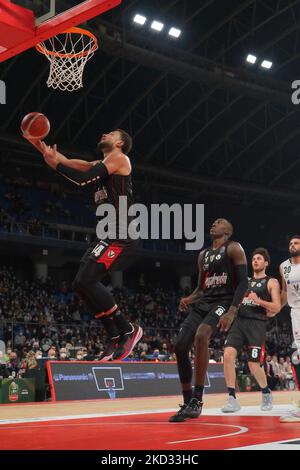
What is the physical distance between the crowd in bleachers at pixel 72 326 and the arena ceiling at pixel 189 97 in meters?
6.69

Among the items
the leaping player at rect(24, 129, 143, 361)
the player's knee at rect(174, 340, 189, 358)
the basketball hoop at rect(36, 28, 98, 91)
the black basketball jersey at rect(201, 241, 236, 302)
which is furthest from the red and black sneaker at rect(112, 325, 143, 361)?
the basketball hoop at rect(36, 28, 98, 91)

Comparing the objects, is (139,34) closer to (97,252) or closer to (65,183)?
(65,183)

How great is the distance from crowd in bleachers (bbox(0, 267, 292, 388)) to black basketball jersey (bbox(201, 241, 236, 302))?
37.6 feet

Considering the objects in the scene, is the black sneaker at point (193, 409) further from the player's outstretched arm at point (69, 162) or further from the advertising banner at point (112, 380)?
the advertising banner at point (112, 380)

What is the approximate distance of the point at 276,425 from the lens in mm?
6570

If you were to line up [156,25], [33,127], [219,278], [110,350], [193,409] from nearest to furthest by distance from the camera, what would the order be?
[33,127] → [110,350] → [193,409] → [219,278] → [156,25]

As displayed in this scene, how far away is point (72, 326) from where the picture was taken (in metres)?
26.9

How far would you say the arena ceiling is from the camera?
2609cm

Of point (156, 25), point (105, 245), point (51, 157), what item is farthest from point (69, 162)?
point (156, 25)

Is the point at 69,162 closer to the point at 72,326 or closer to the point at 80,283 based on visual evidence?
the point at 80,283

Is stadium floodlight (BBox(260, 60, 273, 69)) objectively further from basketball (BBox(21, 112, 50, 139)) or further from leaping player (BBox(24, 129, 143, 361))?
basketball (BBox(21, 112, 50, 139))

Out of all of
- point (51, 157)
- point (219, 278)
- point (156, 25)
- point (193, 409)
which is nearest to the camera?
point (51, 157)

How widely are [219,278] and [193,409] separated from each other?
1.61 m

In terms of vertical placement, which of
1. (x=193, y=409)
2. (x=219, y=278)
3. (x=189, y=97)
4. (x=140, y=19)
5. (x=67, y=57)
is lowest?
(x=193, y=409)
